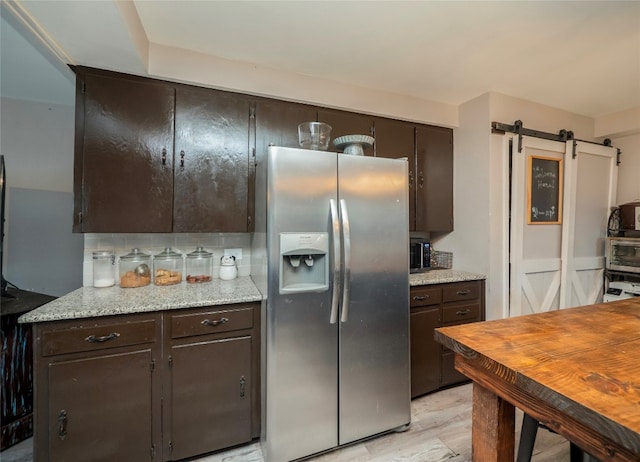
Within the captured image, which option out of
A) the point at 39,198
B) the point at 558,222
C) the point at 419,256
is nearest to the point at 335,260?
the point at 419,256

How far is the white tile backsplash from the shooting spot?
2062mm

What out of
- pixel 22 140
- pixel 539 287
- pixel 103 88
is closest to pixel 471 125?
pixel 539 287

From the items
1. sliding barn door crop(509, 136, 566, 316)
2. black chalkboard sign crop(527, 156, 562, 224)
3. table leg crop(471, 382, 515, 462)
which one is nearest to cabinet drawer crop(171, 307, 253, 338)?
table leg crop(471, 382, 515, 462)

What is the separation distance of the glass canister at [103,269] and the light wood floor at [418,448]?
41.7 inches

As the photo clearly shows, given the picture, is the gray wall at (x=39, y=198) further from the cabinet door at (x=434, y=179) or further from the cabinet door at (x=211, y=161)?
the cabinet door at (x=434, y=179)

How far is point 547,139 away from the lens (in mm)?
2740

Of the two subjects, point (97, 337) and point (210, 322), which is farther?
point (210, 322)

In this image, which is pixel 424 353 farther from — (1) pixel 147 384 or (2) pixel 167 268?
(2) pixel 167 268

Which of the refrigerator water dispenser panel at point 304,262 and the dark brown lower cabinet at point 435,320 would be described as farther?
the dark brown lower cabinet at point 435,320

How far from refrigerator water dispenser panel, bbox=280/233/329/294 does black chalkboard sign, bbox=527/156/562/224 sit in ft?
7.18

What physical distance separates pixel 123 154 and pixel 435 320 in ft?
8.57

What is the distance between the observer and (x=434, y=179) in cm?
281

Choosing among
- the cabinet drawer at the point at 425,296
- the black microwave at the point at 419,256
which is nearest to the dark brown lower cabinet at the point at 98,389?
the cabinet drawer at the point at 425,296

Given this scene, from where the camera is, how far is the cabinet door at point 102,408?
1.43 metres
